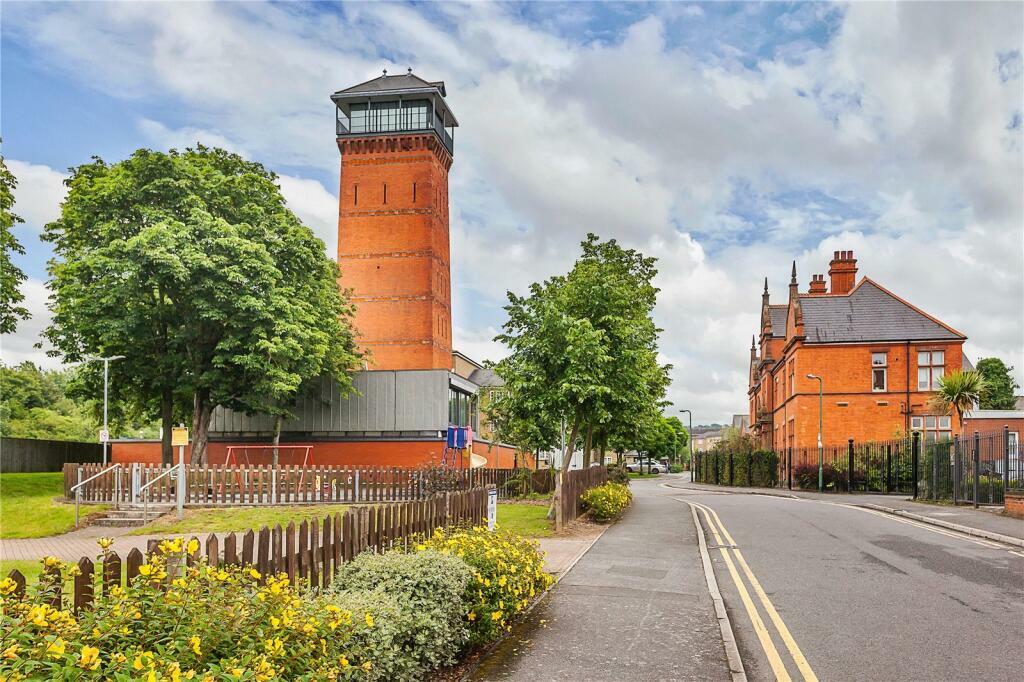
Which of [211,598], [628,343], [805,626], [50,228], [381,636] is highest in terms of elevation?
[50,228]

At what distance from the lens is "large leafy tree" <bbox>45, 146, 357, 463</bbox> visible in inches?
1314

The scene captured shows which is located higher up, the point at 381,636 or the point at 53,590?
the point at 53,590

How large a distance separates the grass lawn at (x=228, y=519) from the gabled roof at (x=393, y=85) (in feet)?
130

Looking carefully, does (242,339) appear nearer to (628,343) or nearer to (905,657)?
(628,343)

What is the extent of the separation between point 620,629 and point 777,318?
6706cm

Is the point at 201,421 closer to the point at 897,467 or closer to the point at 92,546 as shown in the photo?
the point at 92,546

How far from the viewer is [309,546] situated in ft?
26.7

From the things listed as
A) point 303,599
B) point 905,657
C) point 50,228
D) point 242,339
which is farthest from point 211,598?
point 50,228

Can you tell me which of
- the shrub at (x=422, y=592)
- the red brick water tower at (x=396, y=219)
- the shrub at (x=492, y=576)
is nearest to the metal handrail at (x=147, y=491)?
the shrub at (x=492, y=576)

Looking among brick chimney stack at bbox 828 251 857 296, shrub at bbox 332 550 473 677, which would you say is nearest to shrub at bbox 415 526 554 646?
shrub at bbox 332 550 473 677

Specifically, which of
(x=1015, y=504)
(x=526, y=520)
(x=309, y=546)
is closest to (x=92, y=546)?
(x=526, y=520)

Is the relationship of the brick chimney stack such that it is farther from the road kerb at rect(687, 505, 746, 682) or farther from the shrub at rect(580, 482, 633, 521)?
the road kerb at rect(687, 505, 746, 682)

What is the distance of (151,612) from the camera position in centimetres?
474

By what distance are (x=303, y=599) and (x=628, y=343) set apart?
17.5m
